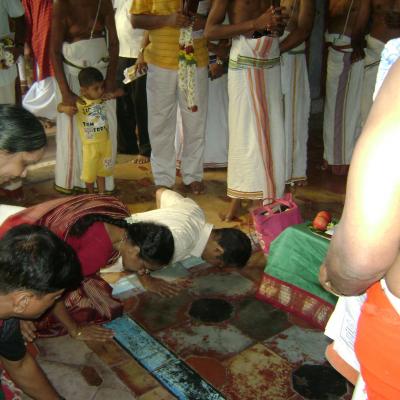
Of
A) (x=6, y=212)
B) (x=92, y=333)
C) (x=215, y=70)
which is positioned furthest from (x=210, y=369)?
(x=215, y=70)

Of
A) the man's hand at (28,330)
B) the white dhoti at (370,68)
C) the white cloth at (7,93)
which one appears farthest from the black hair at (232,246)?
the white cloth at (7,93)

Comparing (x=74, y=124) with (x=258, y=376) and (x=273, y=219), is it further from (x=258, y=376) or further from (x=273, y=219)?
(x=258, y=376)

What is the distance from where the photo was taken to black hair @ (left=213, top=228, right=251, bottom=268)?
2.90m

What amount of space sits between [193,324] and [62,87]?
6.81 ft

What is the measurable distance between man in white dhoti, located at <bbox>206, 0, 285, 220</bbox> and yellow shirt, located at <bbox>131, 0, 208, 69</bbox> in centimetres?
47

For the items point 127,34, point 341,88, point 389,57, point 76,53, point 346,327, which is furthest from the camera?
point 127,34

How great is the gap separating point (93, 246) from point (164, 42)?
211 centimetres

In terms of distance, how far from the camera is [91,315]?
2.68 m

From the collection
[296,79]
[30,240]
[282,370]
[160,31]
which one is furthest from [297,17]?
[30,240]

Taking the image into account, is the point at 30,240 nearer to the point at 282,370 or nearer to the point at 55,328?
the point at 55,328

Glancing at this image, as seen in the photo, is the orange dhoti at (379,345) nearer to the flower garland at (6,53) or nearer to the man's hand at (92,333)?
the man's hand at (92,333)

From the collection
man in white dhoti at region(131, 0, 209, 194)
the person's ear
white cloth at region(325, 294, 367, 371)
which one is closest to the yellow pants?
man in white dhoti at region(131, 0, 209, 194)

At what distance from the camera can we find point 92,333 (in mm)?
2592

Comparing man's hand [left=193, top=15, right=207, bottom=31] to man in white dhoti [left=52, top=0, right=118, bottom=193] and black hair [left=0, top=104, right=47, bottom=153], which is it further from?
black hair [left=0, top=104, right=47, bottom=153]
